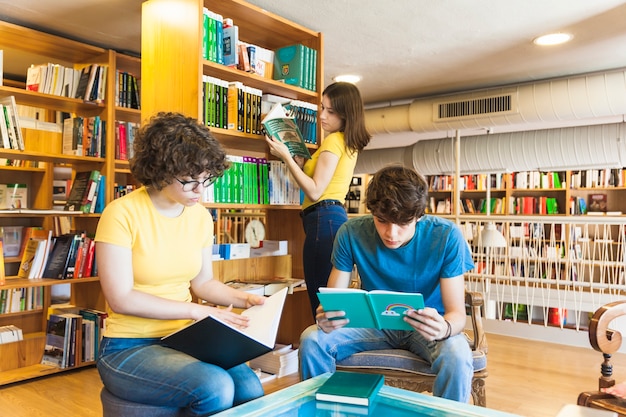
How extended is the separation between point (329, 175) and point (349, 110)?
0.33m

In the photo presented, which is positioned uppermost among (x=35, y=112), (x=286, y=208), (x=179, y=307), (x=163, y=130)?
(x=35, y=112)

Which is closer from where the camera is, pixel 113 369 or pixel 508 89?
pixel 113 369

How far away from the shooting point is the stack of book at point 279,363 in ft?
9.39

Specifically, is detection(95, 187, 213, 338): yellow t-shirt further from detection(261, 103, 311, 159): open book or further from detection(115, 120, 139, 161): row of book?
detection(115, 120, 139, 161): row of book

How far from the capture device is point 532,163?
590 centimetres

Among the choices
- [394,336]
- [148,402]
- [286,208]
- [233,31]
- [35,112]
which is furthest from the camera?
[35,112]

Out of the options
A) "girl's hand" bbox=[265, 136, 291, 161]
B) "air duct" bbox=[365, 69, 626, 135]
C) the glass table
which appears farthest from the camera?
"air duct" bbox=[365, 69, 626, 135]

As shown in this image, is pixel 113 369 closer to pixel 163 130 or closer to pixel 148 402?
pixel 148 402

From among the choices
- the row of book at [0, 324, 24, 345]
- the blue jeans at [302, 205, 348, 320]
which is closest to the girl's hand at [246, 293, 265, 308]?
the blue jeans at [302, 205, 348, 320]

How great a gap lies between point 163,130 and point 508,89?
3.87 meters

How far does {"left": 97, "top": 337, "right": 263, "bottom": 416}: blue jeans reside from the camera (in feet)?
4.23

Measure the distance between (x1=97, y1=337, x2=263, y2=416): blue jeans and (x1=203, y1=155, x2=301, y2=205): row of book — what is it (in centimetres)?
109

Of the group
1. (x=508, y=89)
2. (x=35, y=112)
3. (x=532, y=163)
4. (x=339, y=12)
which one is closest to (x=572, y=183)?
(x=532, y=163)

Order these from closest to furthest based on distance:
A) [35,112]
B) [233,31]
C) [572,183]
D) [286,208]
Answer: [233,31]
[286,208]
[35,112]
[572,183]
